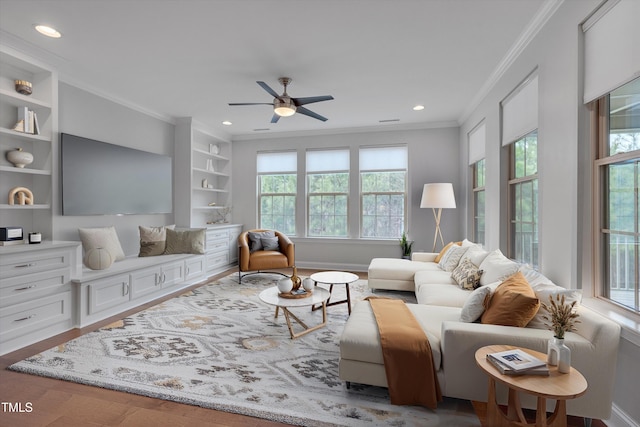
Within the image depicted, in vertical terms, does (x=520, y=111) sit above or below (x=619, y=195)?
above

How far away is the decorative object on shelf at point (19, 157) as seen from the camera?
10.4ft

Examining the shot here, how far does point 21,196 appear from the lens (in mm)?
3223

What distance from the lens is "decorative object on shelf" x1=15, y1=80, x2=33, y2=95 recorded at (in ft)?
10.4

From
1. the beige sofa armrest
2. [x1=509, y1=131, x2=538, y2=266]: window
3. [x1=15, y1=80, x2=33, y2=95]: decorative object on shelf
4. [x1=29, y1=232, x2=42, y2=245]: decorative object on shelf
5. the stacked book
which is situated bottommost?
the stacked book

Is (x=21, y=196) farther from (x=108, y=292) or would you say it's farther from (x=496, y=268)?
(x=496, y=268)

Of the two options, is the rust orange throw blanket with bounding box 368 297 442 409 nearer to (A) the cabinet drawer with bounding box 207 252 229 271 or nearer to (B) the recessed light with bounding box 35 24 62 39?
(B) the recessed light with bounding box 35 24 62 39

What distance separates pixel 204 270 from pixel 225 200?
6.66 feet

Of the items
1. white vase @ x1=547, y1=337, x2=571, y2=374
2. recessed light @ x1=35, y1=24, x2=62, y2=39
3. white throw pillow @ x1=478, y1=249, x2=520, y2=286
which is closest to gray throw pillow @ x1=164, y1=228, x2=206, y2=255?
recessed light @ x1=35, y1=24, x2=62, y2=39

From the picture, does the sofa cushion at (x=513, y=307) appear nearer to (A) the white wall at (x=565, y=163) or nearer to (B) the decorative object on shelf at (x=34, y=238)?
(A) the white wall at (x=565, y=163)

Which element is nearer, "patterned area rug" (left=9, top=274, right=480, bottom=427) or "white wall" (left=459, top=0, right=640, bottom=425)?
"white wall" (left=459, top=0, right=640, bottom=425)

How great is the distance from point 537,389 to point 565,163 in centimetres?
167

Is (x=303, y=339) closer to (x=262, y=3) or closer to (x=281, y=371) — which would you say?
(x=281, y=371)

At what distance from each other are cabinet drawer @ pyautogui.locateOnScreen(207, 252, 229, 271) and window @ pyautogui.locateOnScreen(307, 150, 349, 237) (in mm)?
1701

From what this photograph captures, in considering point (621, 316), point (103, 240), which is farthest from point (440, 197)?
point (103, 240)
